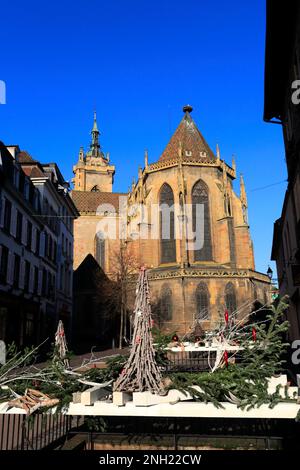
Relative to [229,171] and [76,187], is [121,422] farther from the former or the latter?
[76,187]

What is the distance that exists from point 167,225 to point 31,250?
62.2 feet

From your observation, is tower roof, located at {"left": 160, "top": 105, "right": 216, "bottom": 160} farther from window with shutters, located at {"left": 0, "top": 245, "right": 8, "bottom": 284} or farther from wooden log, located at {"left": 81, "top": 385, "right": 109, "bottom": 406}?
wooden log, located at {"left": 81, "top": 385, "right": 109, "bottom": 406}

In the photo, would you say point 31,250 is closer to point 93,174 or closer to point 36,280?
point 36,280

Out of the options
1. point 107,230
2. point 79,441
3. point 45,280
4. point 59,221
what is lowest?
point 79,441

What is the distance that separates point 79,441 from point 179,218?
32.9 m

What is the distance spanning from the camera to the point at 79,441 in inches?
250

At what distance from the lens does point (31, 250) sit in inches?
948

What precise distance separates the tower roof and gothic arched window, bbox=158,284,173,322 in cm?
1647

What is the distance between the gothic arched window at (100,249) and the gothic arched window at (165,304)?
Answer: 1666 cm

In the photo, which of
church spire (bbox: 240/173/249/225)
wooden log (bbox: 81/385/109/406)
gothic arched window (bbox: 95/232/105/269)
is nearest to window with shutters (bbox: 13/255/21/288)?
wooden log (bbox: 81/385/109/406)

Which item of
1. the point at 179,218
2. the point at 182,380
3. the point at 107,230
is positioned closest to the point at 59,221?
the point at 179,218

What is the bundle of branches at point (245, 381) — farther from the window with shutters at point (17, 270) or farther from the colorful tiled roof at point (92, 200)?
the colorful tiled roof at point (92, 200)

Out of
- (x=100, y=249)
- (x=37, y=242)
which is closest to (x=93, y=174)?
(x=100, y=249)
